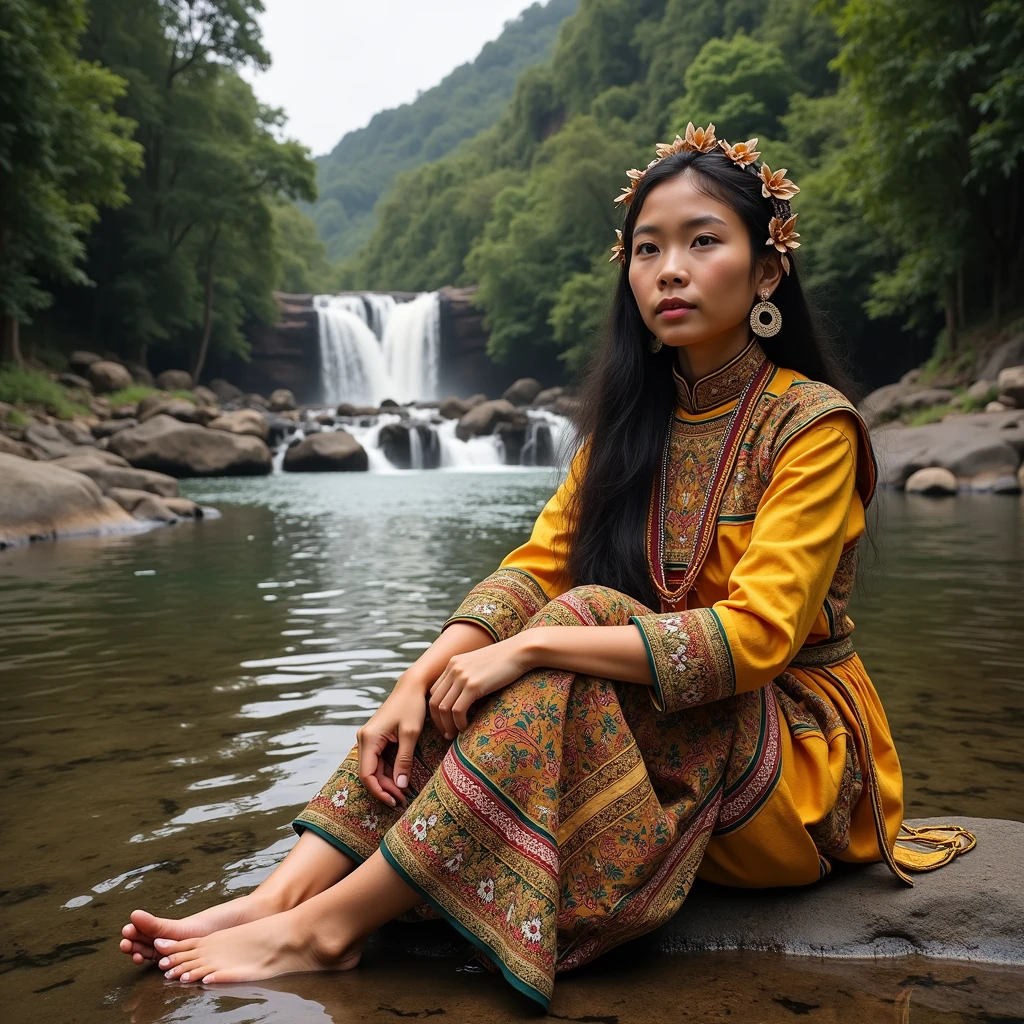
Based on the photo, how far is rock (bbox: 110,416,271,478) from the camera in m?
18.6

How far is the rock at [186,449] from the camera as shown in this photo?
18562mm

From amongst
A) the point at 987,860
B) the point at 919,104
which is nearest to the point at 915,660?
the point at 987,860

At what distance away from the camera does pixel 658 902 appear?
1729mm

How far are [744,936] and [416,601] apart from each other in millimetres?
4290

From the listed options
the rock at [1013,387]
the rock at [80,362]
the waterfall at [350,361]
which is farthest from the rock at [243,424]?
Result: the rock at [1013,387]

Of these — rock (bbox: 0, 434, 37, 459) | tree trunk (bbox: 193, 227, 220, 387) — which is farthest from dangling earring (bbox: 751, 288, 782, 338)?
tree trunk (bbox: 193, 227, 220, 387)

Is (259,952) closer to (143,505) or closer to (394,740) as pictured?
(394,740)

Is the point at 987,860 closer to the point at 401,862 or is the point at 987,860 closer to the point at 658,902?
the point at 658,902

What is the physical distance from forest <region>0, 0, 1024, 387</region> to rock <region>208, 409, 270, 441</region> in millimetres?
4262

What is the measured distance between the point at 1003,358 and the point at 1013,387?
3.03 m

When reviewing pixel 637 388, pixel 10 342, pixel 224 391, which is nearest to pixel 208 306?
pixel 224 391

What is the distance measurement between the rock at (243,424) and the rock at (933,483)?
13881 millimetres

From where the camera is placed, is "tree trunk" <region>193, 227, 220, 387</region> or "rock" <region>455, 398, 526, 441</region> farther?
"tree trunk" <region>193, 227, 220, 387</region>

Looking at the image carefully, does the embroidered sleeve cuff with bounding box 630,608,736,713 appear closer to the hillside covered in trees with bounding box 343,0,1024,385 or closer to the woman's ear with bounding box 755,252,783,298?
the woman's ear with bounding box 755,252,783,298
